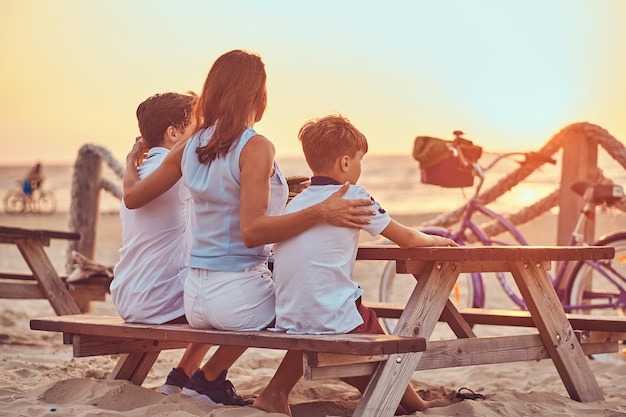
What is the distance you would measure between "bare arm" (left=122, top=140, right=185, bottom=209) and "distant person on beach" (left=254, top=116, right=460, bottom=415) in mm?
503

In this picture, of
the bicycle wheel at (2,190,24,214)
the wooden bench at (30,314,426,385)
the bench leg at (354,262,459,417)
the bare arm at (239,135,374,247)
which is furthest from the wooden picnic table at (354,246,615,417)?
the bicycle wheel at (2,190,24,214)

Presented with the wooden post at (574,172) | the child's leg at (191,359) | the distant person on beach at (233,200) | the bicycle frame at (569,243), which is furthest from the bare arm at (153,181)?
the wooden post at (574,172)

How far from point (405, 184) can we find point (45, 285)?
3174 cm

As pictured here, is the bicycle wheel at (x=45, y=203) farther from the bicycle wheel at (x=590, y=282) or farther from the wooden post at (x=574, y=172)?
the bicycle wheel at (x=590, y=282)

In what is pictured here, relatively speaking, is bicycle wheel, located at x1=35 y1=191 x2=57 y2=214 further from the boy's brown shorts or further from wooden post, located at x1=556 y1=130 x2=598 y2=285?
the boy's brown shorts

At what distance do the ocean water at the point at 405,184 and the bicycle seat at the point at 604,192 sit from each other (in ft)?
49.2

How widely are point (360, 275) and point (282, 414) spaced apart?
9.26 m

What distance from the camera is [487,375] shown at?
5570 millimetres

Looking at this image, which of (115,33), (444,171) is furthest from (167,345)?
(115,33)

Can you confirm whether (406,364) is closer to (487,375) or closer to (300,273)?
(300,273)

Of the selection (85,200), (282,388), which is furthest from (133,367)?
(85,200)

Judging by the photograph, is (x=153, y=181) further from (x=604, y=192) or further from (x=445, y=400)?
(x=604, y=192)

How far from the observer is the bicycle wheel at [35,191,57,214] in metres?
29.0

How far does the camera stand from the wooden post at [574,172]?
647 cm
